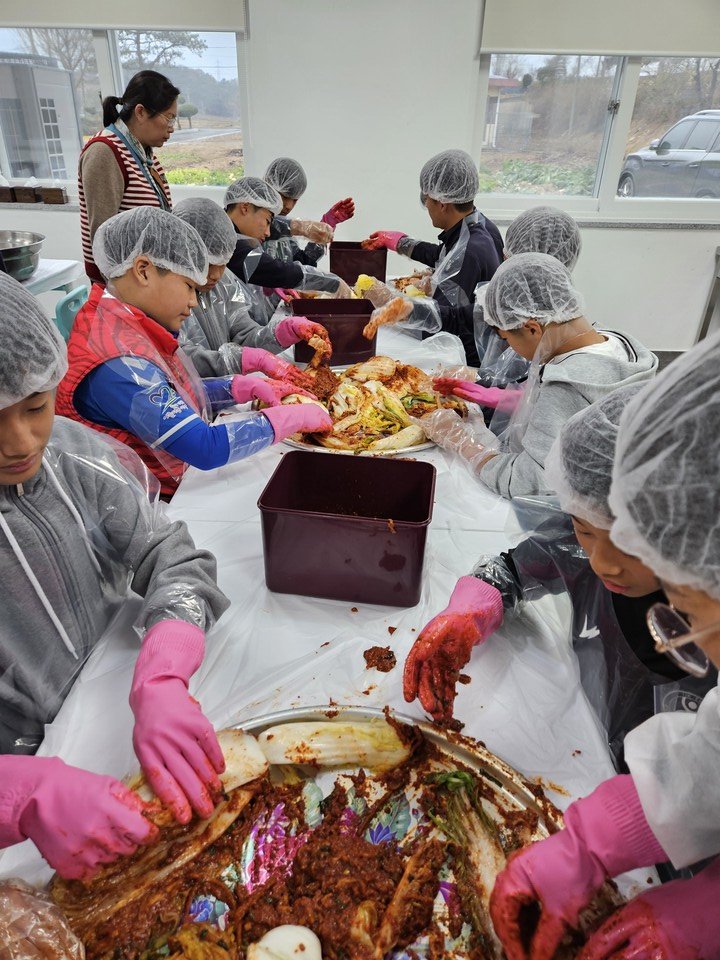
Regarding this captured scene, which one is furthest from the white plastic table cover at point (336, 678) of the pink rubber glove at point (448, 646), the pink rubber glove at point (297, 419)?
the pink rubber glove at point (297, 419)

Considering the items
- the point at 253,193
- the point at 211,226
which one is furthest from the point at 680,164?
the point at 211,226

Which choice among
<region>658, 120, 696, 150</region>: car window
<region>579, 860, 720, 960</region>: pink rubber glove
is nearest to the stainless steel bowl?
<region>579, 860, 720, 960</region>: pink rubber glove

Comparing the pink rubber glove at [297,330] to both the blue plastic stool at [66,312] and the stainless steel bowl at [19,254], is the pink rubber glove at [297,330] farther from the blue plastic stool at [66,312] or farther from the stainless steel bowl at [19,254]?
the stainless steel bowl at [19,254]

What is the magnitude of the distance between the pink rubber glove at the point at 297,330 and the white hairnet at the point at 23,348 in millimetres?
1758

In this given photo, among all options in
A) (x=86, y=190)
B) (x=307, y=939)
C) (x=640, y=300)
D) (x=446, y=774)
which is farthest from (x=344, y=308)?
(x=640, y=300)

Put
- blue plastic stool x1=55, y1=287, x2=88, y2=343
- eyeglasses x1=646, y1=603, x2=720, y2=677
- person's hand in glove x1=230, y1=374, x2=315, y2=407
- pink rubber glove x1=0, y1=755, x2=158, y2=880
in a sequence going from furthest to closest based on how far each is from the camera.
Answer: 1. blue plastic stool x1=55, y1=287, x2=88, y2=343
2. person's hand in glove x1=230, y1=374, x2=315, y2=407
3. pink rubber glove x1=0, y1=755, x2=158, y2=880
4. eyeglasses x1=646, y1=603, x2=720, y2=677

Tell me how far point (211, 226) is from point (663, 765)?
2521 millimetres

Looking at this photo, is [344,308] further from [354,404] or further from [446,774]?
[446,774]

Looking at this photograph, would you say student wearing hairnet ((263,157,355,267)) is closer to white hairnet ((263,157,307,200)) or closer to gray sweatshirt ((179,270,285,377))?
white hairnet ((263,157,307,200))

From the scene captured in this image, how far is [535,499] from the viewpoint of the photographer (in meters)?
1.33

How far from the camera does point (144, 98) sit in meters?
2.98

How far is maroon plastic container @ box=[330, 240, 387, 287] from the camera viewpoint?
442cm

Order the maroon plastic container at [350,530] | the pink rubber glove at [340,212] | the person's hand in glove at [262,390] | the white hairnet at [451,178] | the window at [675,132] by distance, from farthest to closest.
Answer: the window at [675,132]
the pink rubber glove at [340,212]
the white hairnet at [451,178]
the person's hand in glove at [262,390]
the maroon plastic container at [350,530]

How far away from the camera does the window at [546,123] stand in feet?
17.3
